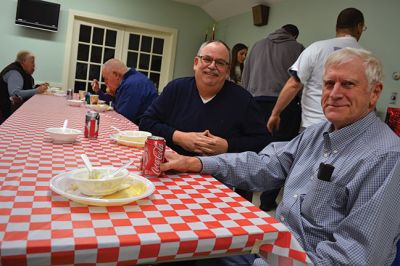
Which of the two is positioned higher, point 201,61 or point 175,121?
point 201,61

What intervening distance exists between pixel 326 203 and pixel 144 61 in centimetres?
575

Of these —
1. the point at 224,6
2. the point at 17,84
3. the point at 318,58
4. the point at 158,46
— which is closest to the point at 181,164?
the point at 318,58

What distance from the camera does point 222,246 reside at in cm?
77

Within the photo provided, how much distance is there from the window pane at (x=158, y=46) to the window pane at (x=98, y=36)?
94 cm

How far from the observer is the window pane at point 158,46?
6.39 meters

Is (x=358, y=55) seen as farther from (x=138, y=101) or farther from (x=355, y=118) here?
(x=138, y=101)

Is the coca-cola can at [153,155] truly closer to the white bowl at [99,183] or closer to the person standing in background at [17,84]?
the white bowl at [99,183]

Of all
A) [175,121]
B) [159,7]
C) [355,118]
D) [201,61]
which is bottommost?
[175,121]

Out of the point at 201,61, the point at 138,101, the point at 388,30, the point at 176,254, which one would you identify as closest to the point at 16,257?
the point at 176,254

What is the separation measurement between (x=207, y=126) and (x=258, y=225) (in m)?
1.01

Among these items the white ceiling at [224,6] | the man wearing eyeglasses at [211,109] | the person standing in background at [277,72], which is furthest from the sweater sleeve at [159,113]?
the white ceiling at [224,6]

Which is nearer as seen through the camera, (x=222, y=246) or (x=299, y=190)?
(x=222, y=246)

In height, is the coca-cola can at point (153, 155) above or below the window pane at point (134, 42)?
below

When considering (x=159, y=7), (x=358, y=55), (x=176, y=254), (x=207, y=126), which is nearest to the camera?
(x=176, y=254)
